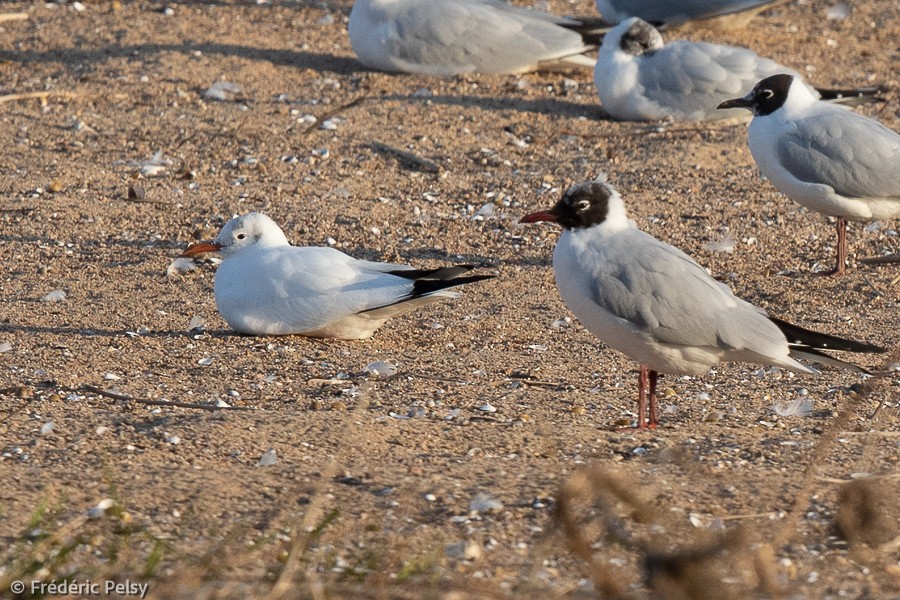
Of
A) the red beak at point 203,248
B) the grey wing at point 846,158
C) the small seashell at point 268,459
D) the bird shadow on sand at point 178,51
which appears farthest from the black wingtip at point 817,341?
the bird shadow on sand at point 178,51

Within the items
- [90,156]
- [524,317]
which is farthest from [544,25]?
[524,317]

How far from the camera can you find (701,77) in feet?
31.2

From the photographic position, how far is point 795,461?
4.36 m

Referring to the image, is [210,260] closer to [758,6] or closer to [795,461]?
[795,461]

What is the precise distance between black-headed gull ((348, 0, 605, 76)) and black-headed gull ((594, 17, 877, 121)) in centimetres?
94

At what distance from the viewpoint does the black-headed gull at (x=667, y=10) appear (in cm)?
1137

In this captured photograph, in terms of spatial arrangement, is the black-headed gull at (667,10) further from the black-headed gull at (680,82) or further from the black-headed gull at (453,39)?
the black-headed gull at (680,82)

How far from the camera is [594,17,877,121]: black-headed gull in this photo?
952 centimetres

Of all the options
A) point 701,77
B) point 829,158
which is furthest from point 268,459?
point 701,77

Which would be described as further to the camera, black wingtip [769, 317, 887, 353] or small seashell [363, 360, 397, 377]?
small seashell [363, 360, 397, 377]

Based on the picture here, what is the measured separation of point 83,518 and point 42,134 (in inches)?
236

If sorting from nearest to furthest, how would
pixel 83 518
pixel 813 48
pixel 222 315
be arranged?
1. pixel 83 518
2. pixel 222 315
3. pixel 813 48

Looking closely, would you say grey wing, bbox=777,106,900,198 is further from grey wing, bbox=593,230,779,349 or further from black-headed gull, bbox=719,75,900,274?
grey wing, bbox=593,230,779,349

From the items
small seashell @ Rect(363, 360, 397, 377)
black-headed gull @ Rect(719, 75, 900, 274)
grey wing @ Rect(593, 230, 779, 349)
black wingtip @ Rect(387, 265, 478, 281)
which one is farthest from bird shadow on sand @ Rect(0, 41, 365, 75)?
grey wing @ Rect(593, 230, 779, 349)
